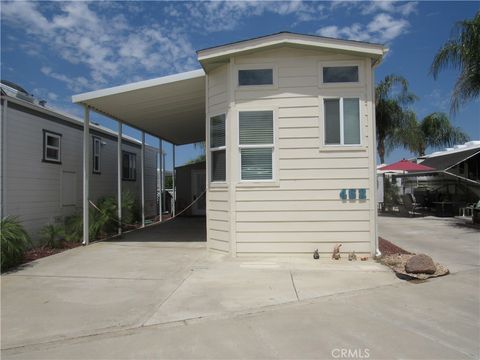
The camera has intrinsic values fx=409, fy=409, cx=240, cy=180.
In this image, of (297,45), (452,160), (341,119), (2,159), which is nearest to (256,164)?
(341,119)

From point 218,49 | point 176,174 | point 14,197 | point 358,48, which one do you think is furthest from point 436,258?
point 176,174

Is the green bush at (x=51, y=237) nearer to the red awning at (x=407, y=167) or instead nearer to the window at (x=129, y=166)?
the window at (x=129, y=166)

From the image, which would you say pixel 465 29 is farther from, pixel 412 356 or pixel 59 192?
pixel 59 192

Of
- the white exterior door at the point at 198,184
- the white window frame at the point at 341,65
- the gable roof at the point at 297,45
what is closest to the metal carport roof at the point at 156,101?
the gable roof at the point at 297,45

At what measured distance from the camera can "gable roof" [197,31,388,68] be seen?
765 cm

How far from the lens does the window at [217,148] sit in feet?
27.6

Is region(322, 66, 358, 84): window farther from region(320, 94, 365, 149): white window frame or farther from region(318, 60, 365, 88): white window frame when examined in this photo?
region(320, 94, 365, 149): white window frame

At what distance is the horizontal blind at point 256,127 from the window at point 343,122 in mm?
1106

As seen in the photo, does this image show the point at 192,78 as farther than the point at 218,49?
Yes

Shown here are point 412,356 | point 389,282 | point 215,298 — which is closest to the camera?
point 412,356

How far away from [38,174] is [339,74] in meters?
8.39

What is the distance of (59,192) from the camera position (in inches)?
484

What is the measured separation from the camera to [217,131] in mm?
8555

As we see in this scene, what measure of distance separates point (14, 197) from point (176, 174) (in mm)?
9925
